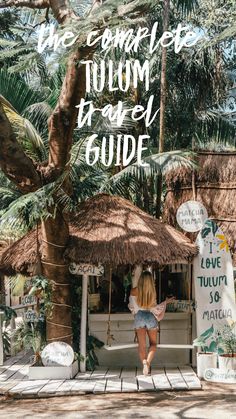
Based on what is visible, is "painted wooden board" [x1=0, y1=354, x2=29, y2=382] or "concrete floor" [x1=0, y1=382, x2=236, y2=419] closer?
"concrete floor" [x1=0, y1=382, x2=236, y2=419]

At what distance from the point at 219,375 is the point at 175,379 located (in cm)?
57

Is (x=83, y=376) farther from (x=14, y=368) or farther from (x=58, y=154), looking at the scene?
(x=58, y=154)

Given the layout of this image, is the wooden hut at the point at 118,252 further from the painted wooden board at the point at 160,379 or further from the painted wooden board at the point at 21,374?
the painted wooden board at the point at 21,374

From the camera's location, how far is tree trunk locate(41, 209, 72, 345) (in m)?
8.36

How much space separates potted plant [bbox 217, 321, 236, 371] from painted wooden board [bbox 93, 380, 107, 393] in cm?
152

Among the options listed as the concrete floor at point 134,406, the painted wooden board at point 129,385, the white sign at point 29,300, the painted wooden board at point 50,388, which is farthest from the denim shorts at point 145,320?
the white sign at point 29,300

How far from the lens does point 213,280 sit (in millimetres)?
8789

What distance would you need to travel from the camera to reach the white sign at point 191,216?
8875mm

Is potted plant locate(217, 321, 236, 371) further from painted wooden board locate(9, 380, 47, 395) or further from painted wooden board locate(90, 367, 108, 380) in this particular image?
painted wooden board locate(9, 380, 47, 395)

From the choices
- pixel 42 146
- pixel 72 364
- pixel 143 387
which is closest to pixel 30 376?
pixel 72 364

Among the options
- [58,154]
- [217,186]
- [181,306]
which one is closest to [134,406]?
[181,306]

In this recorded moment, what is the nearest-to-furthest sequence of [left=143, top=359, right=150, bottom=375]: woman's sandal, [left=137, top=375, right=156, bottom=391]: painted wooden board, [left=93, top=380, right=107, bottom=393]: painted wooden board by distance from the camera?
[left=93, top=380, right=107, bottom=393]: painted wooden board → [left=137, top=375, right=156, bottom=391]: painted wooden board → [left=143, top=359, right=150, bottom=375]: woman's sandal

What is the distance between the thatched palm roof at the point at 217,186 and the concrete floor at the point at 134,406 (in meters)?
2.58

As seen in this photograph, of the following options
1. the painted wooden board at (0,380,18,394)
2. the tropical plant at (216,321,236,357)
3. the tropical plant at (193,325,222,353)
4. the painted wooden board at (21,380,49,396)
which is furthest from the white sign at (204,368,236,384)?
the painted wooden board at (0,380,18,394)
